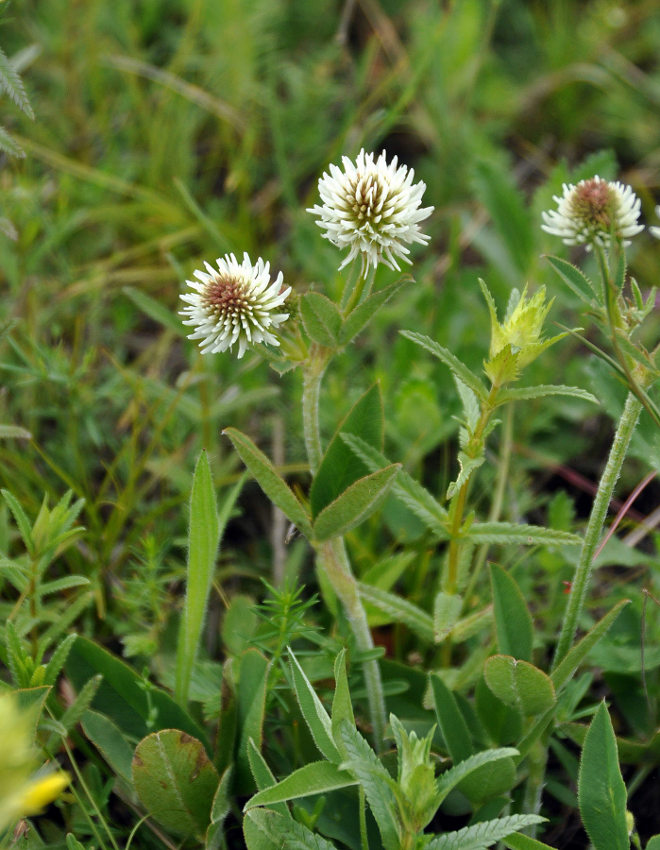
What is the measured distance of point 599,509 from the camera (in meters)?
1.48

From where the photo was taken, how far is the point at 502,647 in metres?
1.60

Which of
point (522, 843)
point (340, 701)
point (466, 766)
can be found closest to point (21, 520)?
point (340, 701)

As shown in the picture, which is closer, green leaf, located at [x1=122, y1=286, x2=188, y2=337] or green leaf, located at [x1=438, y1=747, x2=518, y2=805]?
green leaf, located at [x1=438, y1=747, x2=518, y2=805]

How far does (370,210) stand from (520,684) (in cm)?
87

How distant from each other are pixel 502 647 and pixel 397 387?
103cm

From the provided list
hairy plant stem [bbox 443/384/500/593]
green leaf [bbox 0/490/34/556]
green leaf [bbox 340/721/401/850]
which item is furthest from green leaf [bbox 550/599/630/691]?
green leaf [bbox 0/490/34/556]

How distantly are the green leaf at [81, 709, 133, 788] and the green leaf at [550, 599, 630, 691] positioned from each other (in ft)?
2.72

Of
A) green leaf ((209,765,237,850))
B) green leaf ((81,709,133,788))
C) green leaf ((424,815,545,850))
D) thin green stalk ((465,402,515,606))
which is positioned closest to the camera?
green leaf ((424,815,545,850))

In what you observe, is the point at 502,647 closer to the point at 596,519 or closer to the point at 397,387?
the point at 596,519

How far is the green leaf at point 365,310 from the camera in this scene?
1.39m

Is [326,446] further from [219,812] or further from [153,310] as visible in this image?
[219,812]

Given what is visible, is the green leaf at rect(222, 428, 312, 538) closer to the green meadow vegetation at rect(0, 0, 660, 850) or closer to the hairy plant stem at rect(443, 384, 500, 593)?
the green meadow vegetation at rect(0, 0, 660, 850)

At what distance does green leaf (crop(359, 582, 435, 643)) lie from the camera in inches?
66.4

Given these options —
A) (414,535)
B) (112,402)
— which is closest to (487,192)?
(414,535)
